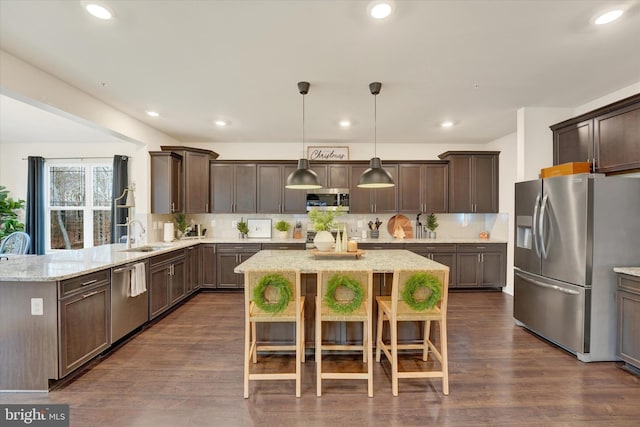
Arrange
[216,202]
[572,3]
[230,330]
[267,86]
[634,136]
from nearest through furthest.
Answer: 1. [572,3]
2. [634,136]
3. [267,86]
4. [230,330]
5. [216,202]

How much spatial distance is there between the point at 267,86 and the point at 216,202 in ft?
9.49

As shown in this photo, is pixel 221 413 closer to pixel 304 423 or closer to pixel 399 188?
pixel 304 423

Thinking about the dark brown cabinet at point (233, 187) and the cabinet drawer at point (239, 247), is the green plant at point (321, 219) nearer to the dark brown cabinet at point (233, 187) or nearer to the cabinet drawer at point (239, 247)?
the cabinet drawer at point (239, 247)

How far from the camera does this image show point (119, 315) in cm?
296

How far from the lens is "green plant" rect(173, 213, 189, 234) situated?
5320 mm

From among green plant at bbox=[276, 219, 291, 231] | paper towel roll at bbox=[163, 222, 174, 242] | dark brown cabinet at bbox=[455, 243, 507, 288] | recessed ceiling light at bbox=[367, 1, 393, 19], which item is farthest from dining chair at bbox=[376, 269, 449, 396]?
paper towel roll at bbox=[163, 222, 174, 242]

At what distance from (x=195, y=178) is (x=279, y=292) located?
375 cm

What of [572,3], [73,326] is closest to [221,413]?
[73,326]

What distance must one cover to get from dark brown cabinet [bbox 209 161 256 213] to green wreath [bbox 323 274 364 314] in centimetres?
347

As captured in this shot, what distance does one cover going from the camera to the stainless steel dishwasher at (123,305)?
2.89 meters

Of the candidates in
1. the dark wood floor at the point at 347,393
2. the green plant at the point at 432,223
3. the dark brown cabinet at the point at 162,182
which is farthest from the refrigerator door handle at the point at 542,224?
the dark brown cabinet at the point at 162,182

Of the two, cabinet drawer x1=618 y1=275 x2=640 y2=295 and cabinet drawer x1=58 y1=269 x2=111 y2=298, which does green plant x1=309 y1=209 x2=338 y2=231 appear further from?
cabinet drawer x1=618 y1=275 x2=640 y2=295

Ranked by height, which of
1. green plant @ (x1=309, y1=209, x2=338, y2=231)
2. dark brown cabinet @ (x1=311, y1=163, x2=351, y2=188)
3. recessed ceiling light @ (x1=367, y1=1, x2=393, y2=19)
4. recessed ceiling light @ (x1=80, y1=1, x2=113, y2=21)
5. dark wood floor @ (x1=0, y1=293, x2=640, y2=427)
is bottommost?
dark wood floor @ (x1=0, y1=293, x2=640, y2=427)

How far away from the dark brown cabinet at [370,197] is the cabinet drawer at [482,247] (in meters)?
1.31
